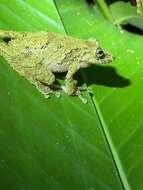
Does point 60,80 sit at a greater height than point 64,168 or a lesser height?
greater

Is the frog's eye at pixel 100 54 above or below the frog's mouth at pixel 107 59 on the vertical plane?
above

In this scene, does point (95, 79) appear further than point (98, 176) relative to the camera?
Yes

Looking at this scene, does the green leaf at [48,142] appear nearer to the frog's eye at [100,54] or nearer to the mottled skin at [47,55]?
the mottled skin at [47,55]

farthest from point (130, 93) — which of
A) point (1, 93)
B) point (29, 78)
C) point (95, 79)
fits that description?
point (1, 93)

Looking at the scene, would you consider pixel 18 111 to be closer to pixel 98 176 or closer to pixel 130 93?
pixel 98 176

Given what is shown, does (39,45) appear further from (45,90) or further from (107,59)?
(107,59)

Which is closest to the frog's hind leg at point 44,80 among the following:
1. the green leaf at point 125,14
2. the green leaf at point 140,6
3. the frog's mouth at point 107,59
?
the frog's mouth at point 107,59
